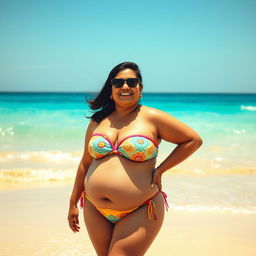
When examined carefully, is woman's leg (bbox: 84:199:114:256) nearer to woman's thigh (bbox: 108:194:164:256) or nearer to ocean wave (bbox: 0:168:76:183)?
woman's thigh (bbox: 108:194:164:256)

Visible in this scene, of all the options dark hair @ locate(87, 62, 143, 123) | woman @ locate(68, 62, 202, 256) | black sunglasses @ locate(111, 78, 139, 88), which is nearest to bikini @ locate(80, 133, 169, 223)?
woman @ locate(68, 62, 202, 256)

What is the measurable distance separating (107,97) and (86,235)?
2419 millimetres

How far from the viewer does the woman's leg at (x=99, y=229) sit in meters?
2.68

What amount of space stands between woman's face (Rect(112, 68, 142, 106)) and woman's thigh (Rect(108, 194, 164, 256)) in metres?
0.86

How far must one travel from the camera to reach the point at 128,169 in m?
2.58

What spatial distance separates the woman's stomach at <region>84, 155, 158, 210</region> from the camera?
8.31 feet

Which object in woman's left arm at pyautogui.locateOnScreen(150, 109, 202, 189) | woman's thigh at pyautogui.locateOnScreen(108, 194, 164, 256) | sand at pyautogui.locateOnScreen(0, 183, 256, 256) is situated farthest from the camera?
sand at pyautogui.locateOnScreen(0, 183, 256, 256)

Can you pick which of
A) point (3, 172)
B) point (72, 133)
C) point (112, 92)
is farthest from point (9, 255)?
point (72, 133)

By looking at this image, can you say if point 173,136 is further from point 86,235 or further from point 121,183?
point 86,235

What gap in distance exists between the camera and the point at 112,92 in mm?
2869

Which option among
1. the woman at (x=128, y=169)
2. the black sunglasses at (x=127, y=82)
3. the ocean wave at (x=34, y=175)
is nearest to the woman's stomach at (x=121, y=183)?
the woman at (x=128, y=169)

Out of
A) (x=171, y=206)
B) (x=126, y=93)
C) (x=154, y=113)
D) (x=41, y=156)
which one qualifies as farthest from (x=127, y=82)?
(x=41, y=156)

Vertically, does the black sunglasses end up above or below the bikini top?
above

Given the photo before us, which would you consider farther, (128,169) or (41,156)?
(41,156)
